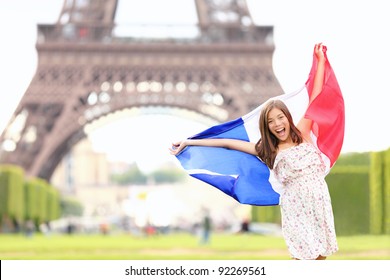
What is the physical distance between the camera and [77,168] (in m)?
75.0

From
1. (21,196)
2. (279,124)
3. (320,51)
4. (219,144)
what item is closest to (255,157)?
(219,144)

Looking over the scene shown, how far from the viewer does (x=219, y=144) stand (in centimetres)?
470

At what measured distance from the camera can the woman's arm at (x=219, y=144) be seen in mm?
4512

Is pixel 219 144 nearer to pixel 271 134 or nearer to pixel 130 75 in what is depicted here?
pixel 271 134

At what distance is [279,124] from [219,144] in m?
0.63

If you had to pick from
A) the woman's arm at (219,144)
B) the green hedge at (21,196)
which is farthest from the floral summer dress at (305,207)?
the green hedge at (21,196)

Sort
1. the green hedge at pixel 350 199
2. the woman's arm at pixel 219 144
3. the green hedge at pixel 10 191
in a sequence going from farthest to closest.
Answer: the green hedge at pixel 10 191 < the green hedge at pixel 350 199 < the woman's arm at pixel 219 144

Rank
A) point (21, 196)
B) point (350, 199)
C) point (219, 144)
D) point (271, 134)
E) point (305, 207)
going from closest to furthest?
1. point (305, 207)
2. point (271, 134)
3. point (219, 144)
4. point (350, 199)
5. point (21, 196)

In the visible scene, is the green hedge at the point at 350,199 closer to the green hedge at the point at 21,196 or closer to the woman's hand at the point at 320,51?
the green hedge at the point at 21,196

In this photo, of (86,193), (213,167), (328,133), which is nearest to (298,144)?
(328,133)

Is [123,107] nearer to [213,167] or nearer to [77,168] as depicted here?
[213,167]

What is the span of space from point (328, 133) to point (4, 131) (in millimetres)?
24128

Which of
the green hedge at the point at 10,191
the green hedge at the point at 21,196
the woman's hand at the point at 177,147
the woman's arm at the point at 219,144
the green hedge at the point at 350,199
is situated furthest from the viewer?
the green hedge at the point at 21,196

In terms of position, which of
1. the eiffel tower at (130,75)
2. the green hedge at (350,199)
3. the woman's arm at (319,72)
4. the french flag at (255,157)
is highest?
the eiffel tower at (130,75)
